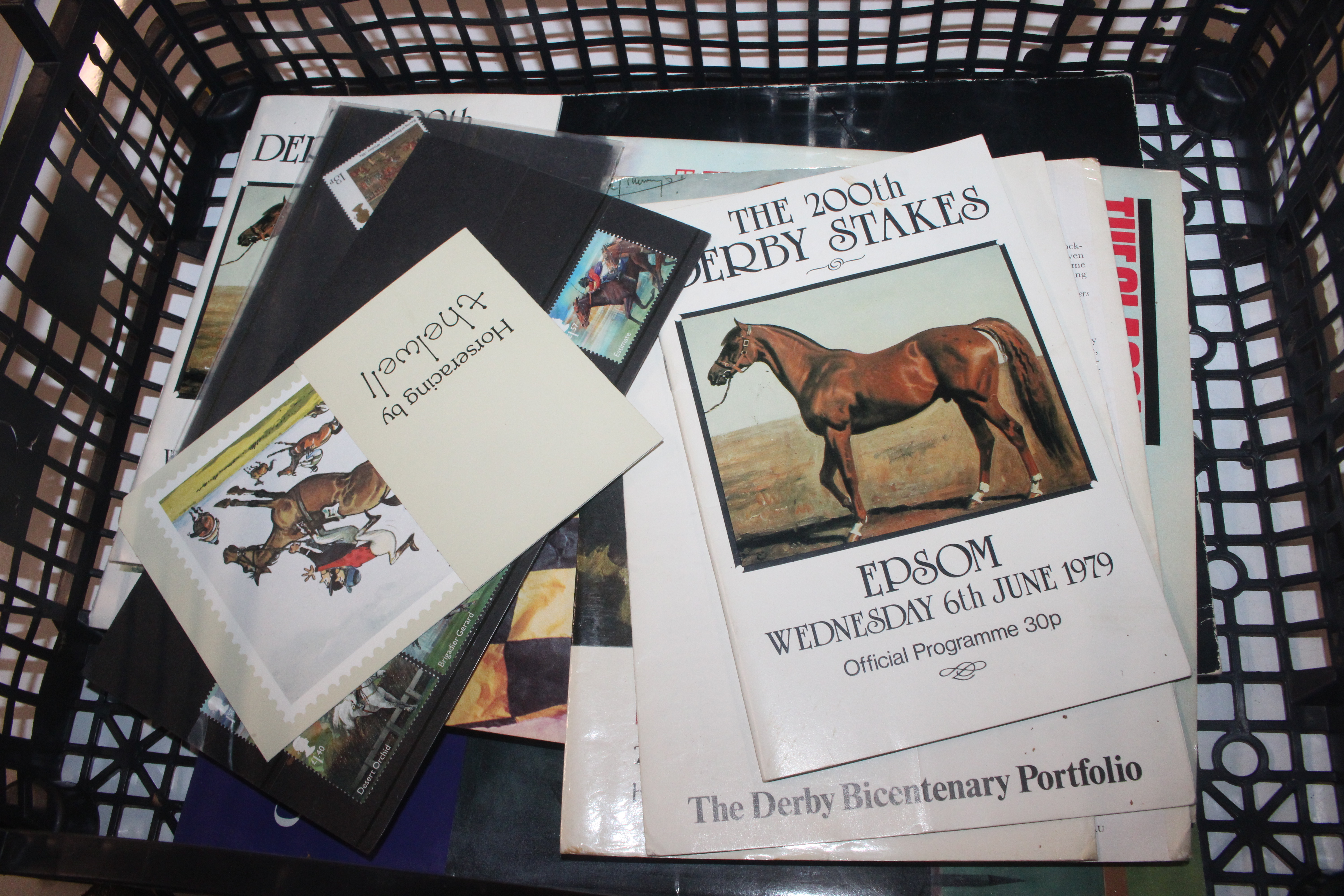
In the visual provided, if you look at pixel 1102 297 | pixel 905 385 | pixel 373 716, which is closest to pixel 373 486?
pixel 373 716

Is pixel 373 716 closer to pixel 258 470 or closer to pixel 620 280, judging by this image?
pixel 258 470

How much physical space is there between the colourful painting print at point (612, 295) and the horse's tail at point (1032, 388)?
21 centimetres

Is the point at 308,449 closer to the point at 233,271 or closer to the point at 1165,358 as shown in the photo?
the point at 233,271

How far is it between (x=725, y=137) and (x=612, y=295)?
6.8 inches

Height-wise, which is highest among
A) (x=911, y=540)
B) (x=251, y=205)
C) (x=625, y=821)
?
(x=251, y=205)

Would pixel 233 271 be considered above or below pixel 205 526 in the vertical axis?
above

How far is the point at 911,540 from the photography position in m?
0.47

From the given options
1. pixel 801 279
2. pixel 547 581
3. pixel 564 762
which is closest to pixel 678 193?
pixel 801 279

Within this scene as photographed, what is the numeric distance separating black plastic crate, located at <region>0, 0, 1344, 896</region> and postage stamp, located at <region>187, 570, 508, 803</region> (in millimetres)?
79

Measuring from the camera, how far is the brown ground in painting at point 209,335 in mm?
562

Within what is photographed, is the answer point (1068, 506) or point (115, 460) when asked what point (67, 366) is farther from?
point (1068, 506)

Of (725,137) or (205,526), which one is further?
(725,137)

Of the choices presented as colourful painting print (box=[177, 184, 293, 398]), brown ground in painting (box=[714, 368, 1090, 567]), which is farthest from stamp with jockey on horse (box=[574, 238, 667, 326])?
colourful painting print (box=[177, 184, 293, 398])

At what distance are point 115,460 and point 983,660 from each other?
0.58 meters
